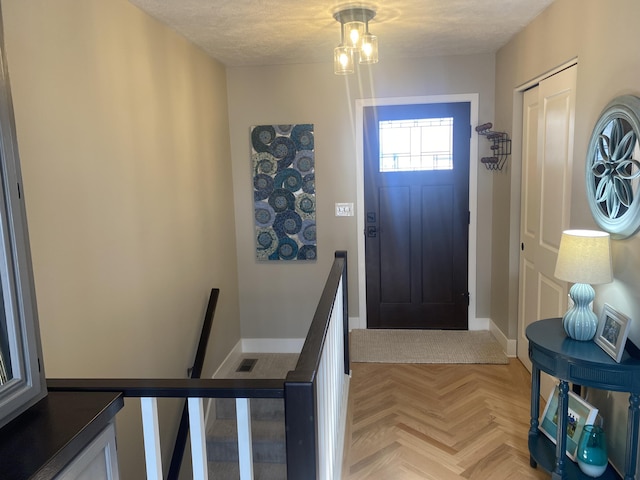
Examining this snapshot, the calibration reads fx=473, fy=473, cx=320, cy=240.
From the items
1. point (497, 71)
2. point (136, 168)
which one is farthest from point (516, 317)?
point (136, 168)

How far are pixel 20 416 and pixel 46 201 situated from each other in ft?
3.14

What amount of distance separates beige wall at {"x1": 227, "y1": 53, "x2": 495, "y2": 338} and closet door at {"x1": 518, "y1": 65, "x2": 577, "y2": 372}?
0.69 m

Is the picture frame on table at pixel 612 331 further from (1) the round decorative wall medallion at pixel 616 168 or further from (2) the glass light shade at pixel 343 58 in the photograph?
(2) the glass light shade at pixel 343 58

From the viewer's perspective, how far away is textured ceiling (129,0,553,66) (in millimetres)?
2615

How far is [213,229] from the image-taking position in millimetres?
3734

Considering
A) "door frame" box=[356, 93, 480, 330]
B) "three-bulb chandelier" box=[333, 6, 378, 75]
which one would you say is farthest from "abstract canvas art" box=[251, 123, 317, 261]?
"three-bulb chandelier" box=[333, 6, 378, 75]

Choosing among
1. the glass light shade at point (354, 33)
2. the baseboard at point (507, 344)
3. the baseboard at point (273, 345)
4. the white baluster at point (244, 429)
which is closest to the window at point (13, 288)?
the white baluster at point (244, 429)

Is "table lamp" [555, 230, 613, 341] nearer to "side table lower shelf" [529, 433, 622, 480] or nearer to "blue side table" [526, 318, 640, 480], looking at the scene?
"blue side table" [526, 318, 640, 480]

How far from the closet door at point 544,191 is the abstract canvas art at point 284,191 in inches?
67.8

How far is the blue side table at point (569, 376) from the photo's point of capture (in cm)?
190

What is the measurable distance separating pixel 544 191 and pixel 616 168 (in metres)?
0.98

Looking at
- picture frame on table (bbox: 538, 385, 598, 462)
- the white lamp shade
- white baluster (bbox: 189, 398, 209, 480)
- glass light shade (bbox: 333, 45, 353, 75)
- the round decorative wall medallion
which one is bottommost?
picture frame on table (bbox: 538, 385, 598, 462)

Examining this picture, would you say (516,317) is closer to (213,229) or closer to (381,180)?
(381,180)

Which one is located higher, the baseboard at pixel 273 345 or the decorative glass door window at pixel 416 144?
the decorative glass door window at pixel 416 144
